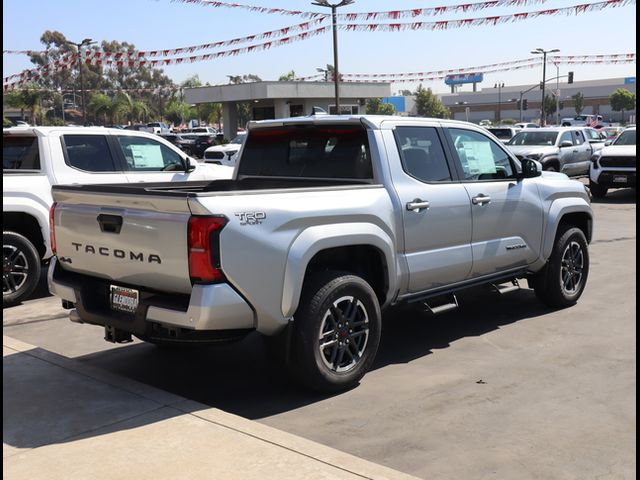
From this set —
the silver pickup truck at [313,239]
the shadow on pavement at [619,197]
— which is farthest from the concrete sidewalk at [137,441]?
the shadow on pavement at [619,197]

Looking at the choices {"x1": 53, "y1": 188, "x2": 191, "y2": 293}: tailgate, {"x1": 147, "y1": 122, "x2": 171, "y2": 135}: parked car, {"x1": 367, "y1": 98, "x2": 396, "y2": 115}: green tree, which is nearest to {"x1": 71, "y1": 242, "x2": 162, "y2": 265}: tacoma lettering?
{"x1": 53, "y1": 188, "x2": 191, "y2": 293}: tailgate

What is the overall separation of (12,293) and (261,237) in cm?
457

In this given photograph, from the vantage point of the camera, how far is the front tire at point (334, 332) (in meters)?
4.94

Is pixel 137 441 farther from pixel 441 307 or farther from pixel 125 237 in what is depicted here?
pixel 441 307

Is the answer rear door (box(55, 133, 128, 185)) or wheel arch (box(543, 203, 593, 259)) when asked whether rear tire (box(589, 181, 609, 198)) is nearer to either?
wheel arch (box(543, 203, 593, 259))

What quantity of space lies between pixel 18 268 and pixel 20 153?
4.87 feet

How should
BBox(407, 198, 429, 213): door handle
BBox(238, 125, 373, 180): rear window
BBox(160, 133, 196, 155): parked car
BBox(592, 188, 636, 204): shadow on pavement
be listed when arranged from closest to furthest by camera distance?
BBox(407, 198, 429, 213): door handle → BBox(238, 125, 373, 180): rear window → BBox(592, 188, 636, 204): shadow on pavement → BBox(160, 133, 196, 155): parked car

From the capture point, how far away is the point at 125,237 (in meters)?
4.89

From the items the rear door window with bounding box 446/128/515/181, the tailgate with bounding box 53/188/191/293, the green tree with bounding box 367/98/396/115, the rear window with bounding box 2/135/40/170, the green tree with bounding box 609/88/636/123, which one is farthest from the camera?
the green tree with bounding box 609/88/636/123

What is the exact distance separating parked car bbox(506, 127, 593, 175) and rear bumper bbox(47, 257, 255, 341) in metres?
16.4

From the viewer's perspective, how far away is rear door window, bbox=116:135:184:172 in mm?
9344

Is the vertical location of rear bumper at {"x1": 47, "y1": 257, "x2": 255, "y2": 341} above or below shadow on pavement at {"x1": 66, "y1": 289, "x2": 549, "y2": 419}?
above

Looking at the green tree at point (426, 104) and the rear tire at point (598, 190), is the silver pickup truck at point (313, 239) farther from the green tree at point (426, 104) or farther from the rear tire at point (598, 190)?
the green tree at point (426, 104)

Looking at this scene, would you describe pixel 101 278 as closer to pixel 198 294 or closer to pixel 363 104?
pixel 198 294
